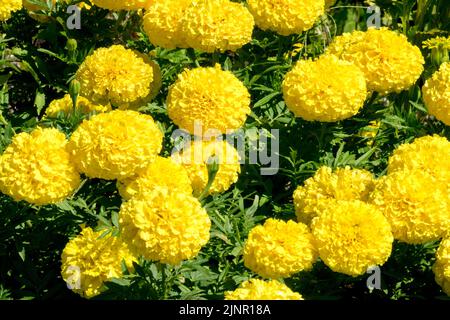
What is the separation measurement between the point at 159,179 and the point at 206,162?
0.55 feet

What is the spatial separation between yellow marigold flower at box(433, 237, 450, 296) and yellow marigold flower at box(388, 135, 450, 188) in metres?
0.19

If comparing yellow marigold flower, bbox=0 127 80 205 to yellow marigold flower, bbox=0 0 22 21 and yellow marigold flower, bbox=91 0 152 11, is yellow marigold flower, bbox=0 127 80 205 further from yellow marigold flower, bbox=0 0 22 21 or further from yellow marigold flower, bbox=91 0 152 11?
yellow marigold flower, bbox=0 0 22 21

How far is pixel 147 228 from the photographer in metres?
1.89

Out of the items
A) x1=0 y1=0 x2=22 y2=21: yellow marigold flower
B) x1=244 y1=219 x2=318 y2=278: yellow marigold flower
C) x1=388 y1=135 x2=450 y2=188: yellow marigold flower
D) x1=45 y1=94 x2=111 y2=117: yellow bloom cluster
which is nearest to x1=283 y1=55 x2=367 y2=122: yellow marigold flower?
x1=388 y1=135 x2=450 y2=188: yellow marigold flower

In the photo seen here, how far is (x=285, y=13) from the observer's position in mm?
2719

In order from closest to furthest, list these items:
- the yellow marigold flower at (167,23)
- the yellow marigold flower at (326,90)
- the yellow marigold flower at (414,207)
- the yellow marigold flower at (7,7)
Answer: the yellow marigold flower at (414,207), the yellow marigold flower at (326,90), the yellow marigold flower at (167,23), the yellow marigold flower at (7,7)

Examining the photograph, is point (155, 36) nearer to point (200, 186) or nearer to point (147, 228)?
point (200, 186)

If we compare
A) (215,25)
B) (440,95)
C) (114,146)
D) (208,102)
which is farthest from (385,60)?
(114,146)

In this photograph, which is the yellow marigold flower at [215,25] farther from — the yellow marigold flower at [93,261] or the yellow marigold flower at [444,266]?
the yellow marigold flower at [444,266]

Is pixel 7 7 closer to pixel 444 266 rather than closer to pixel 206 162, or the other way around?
pixel 206 162

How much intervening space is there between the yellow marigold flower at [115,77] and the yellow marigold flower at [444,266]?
1138 mm

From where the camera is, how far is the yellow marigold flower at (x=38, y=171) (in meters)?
2.11

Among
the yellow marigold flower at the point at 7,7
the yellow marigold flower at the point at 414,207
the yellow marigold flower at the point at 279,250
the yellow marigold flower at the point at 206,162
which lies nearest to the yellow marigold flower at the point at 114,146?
the yellow marigold flower at the point at 206,162
